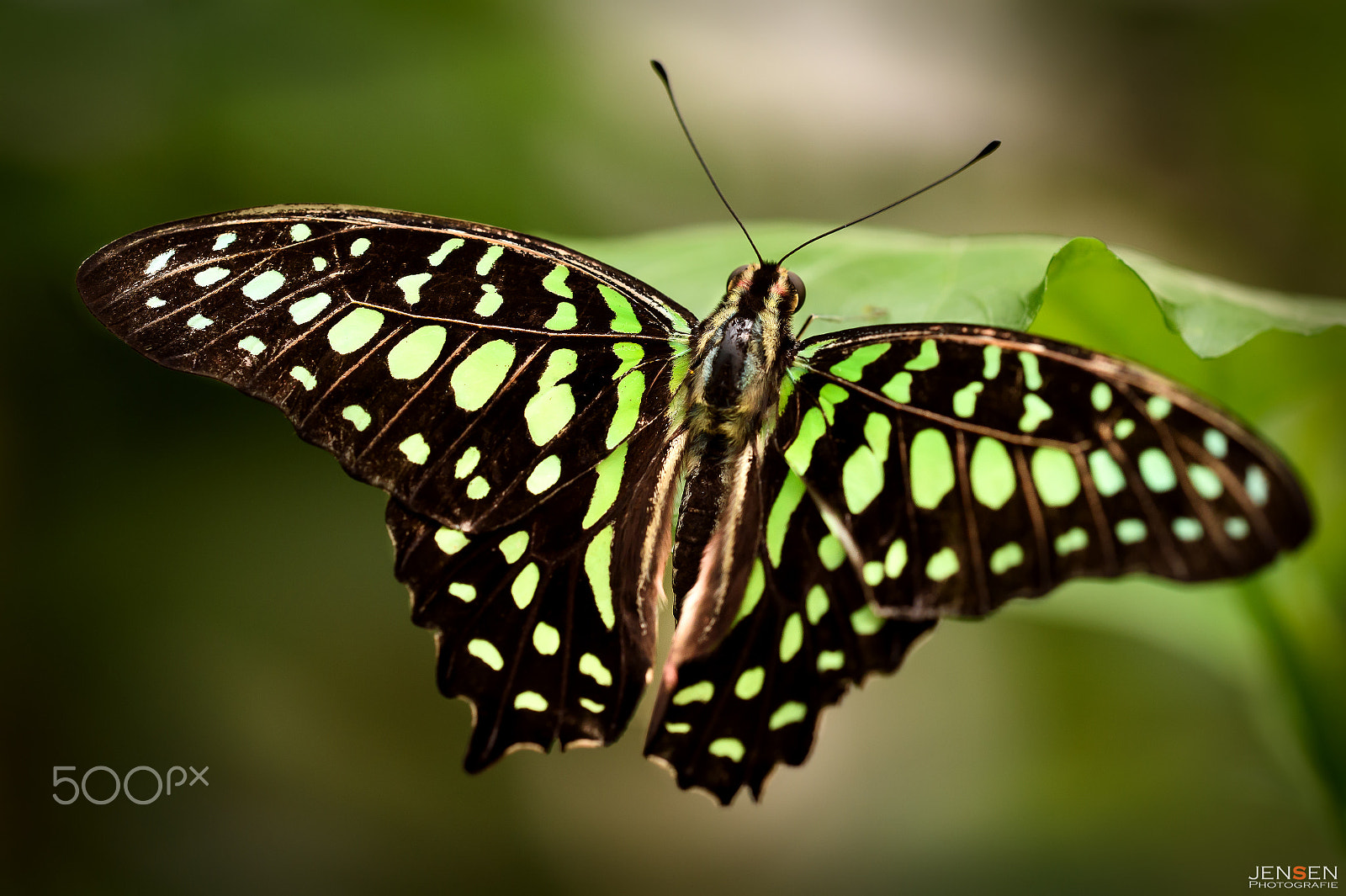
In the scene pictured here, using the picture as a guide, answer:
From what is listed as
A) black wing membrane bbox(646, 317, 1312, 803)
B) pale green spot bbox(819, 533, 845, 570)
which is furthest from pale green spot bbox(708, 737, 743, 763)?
pale green spot bbox(819, 533, 845, 570)

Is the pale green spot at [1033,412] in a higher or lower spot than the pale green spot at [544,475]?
higher

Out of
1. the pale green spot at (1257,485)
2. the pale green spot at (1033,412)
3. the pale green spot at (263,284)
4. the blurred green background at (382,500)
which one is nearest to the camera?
the pale green spot at (1257,485)

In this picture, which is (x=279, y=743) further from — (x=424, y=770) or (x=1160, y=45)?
(x=1160, y=45)

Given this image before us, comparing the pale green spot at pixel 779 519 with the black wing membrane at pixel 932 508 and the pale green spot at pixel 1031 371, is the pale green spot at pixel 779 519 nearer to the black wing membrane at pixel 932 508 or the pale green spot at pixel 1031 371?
the black wing membrane at pixel 932 508

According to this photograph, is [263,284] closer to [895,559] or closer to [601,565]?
[601,565]

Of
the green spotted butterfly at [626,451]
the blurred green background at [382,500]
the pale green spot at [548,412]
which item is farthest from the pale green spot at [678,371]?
the blurred green background at [382,500]

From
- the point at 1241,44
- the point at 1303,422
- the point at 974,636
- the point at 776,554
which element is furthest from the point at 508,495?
the point at 1241,44
